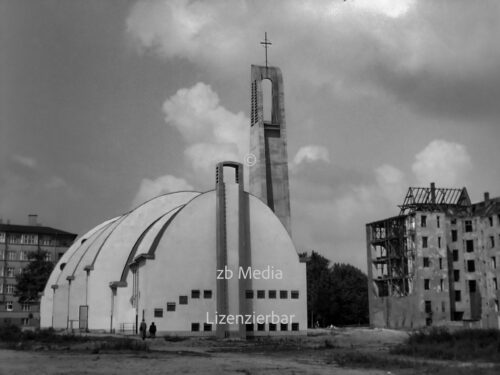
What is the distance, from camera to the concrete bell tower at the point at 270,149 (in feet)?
235

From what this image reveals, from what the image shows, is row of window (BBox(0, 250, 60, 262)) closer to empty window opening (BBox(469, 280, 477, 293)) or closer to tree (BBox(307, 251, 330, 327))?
tree (BBox(307, 251, 330, 327))

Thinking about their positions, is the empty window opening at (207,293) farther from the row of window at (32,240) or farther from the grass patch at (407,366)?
the row of window at (32,240)

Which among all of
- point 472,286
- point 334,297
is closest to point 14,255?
point 334,297

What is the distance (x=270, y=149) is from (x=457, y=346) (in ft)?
149

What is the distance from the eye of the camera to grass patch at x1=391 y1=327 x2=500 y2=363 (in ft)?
89.0

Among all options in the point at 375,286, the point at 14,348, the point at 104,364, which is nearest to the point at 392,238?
the point at 375,286

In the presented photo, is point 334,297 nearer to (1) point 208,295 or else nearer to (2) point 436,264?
(2) point 436,264

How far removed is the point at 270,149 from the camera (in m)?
72.7

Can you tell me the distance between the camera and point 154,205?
64.5 meters

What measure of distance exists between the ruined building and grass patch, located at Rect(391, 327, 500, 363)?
42334mm

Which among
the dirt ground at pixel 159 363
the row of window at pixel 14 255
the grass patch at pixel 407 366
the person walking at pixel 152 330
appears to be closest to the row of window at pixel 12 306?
the row of window at pixel 14 255

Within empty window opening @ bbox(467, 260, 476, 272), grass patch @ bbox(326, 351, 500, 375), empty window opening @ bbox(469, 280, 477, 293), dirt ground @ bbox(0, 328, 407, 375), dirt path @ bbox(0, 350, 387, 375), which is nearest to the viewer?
grass patch @ bbox(326, 351, 500, 375)

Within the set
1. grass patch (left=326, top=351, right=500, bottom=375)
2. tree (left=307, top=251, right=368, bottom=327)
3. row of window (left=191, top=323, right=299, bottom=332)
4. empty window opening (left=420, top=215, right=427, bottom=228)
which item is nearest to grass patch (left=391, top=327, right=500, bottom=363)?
grass patch (left=326, top=351, right=500, bottom=375)

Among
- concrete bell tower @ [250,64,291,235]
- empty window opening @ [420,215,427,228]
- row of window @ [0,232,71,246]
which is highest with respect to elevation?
concrete bell tower @ [250,64,291,235]
